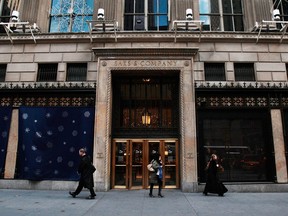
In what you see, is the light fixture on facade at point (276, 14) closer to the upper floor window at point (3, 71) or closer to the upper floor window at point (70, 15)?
the upper floor window at point (70, 15)

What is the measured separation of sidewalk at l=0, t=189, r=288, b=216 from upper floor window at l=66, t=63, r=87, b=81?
6.22 m

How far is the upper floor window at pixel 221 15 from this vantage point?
48.1 ft

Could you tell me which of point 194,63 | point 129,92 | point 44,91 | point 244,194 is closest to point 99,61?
point 129,92

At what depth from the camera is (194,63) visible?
43.9 feet

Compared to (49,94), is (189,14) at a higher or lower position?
higher

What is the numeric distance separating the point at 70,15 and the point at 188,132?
33.9ft

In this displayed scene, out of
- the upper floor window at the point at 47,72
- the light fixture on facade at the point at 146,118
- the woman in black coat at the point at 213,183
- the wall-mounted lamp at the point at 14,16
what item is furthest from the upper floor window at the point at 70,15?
the woman in black coat at the point at 213,183

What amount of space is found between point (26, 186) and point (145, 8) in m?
12.5

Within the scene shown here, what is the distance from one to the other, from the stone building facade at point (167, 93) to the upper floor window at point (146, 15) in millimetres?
426

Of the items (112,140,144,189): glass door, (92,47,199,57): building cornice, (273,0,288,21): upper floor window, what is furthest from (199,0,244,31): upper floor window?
(112,140,144,189): glass door

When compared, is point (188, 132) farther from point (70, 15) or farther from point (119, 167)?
point (70, 15)

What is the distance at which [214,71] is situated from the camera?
1359cm

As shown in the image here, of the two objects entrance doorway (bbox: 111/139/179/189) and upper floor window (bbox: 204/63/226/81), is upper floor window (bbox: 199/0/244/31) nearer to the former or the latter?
upper floor window (bbox: 204/63/226/81)

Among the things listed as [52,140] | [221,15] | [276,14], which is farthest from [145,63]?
[276,14]
